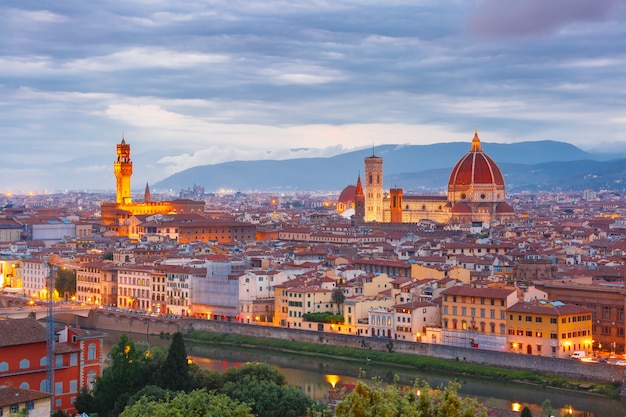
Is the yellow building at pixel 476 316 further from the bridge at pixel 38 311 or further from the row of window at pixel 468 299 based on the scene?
the bridge at pixel 38 311

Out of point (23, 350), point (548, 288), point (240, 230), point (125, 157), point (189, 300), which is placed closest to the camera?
point (23, 350)

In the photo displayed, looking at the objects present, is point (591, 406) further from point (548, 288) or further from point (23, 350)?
point (23, 350)

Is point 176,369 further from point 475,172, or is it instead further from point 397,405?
point 475,172

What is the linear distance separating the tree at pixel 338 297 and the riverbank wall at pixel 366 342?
1.94 meters

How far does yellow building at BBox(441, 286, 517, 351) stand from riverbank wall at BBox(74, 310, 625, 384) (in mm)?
970

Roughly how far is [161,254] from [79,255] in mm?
4100

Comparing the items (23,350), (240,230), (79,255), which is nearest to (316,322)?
(23,350)

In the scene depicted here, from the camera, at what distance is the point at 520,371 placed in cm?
3288

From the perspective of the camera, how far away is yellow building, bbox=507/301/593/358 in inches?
1325

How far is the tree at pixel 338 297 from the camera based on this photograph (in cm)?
4081

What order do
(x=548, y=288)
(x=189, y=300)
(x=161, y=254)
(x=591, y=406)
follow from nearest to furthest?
1. (x=591, y=406)
2. (x=548, y=288)
3. (x=189, y=300)
4. (x=161, y=254)

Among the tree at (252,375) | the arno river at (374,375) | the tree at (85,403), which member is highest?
the tree at (252,375)

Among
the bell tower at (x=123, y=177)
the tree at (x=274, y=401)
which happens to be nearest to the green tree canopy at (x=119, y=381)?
the tree at (x=274, y=401)

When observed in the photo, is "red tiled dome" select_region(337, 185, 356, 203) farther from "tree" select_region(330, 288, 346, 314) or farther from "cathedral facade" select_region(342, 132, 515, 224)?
"tree" select_region(330, 288, 346, 314)
